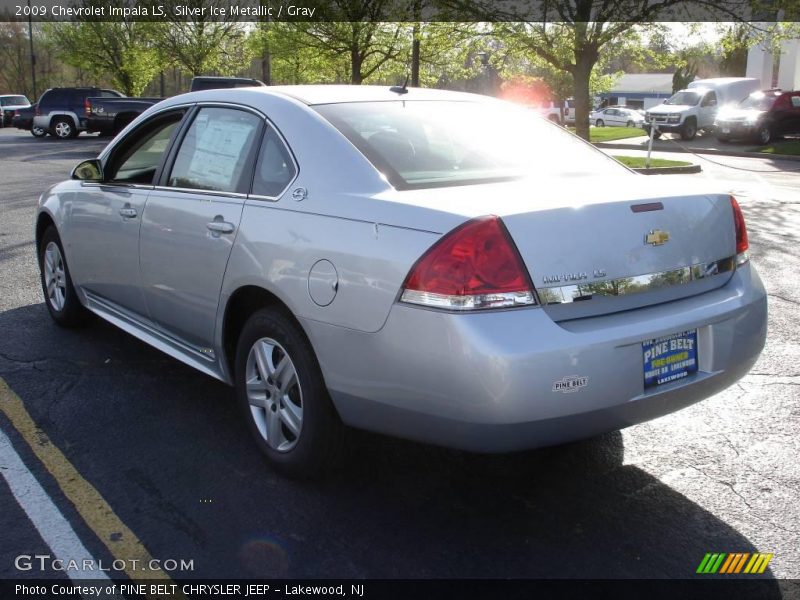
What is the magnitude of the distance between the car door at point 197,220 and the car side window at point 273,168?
0.07 m

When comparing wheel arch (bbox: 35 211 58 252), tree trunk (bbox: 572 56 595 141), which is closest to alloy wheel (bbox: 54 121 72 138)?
tree trunk (bbox: 572 56 595 141)

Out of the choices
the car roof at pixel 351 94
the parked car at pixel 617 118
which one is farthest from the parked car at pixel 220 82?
the parked car at pixel 617 118

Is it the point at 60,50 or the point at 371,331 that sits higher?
the point at 60,50

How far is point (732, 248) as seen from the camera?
11.7 feet

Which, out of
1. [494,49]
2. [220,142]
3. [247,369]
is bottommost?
[247,369]

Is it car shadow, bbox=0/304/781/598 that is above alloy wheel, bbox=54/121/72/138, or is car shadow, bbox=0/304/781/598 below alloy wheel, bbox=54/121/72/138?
below

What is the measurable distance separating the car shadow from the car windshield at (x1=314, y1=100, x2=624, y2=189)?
1221mm

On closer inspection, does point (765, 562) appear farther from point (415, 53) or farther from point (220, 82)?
point (415, 53)

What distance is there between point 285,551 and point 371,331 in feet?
2.78

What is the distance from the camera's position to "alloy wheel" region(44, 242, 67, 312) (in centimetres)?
579

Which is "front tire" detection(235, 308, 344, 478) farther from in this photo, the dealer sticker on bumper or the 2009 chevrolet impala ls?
the dealer sticker on bumper

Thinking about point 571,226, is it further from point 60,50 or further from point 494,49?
point 60,50

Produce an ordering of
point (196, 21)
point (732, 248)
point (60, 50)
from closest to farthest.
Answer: point (732, 248) → point (196, 21) → point (60, 50)

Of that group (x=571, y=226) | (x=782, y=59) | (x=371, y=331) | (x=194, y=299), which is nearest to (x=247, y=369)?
(x=194, y=299)
